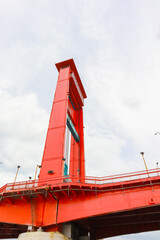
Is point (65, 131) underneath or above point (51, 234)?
above

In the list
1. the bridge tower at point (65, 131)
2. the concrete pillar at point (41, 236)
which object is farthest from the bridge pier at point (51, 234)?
the bridge tower at point (65, 131)

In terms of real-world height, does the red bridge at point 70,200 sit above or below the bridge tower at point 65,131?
below

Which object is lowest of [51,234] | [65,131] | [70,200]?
[51,234]

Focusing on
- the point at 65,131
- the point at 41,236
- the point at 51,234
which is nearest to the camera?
the point at 41,236

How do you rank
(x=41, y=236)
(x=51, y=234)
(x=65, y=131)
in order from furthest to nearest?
(x=65, y=131), (x=51, y=234), (x=41, y=236)

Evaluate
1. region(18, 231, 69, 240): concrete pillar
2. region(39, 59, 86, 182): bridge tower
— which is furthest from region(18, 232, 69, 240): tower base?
region(39, 59, 86, 182): bridge tower

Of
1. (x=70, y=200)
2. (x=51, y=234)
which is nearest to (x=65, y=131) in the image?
(x=70, y=200)

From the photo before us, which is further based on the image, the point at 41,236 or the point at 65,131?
the point at 65,131

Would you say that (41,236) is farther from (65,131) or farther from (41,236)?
(65,131)

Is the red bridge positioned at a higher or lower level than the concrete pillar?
higher

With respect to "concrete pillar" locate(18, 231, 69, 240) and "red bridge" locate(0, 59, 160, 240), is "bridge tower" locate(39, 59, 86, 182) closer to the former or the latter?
"red bridge" locate(0, 59, 160, 240)

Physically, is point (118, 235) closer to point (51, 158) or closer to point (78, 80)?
point (51, 158)

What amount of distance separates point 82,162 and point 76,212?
1222 cm

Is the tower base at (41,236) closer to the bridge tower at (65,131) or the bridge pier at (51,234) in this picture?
the bridge pier at (51,234)
